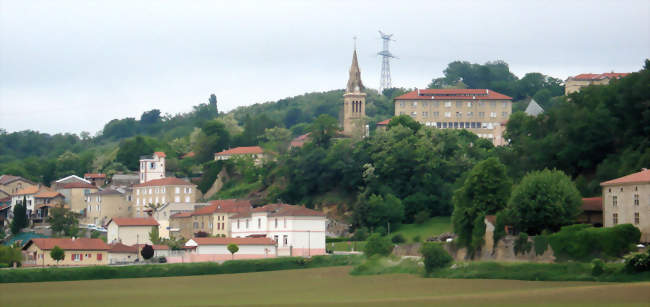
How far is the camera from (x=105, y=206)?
123 m

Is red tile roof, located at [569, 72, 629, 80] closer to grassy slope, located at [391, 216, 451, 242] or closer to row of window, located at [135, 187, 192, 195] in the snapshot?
grassy slope, located at [391, 216, 451, 242]

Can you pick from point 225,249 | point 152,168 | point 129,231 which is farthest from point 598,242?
point 152,168

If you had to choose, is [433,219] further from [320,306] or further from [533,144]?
[320,306]

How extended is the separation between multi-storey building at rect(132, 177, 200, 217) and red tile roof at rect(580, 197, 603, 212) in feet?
191

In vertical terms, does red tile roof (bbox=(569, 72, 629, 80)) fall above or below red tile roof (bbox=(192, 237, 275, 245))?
above

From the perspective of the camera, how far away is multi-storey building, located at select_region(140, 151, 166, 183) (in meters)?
131

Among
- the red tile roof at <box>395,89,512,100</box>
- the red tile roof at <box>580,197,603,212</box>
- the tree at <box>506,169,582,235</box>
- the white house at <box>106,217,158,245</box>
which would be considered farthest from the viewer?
the red tile roof at <box>395,89,512,100</box>

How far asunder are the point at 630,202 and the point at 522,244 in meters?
7.33

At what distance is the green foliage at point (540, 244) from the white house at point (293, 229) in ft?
90.7

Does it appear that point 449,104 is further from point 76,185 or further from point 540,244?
point 540,244

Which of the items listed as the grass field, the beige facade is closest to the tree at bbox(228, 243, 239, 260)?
the grass field

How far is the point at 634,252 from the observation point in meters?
59.8

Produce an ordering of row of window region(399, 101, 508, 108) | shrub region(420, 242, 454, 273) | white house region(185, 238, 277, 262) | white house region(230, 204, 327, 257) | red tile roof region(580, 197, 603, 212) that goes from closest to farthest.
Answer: shrub region(420, 242, 454, 273)
red tile roof region(580, 197, 603, 212)
white house region(185, 238, 277, 262)
white house region(230, 204, 327, 257)
row of window region(399, 101, 508, 108)

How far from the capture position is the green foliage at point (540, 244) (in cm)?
6731
